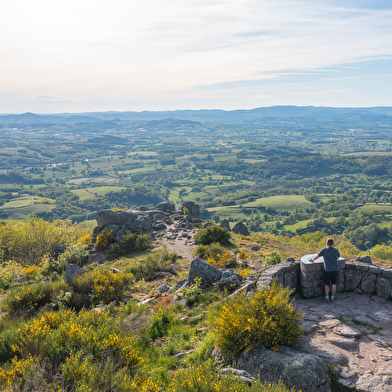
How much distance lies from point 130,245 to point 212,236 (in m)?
9.07

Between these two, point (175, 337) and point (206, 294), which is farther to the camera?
point (206, 294)

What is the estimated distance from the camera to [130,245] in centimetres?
2806

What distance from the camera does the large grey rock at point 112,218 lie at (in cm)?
3144

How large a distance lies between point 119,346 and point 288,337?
458 centimetres

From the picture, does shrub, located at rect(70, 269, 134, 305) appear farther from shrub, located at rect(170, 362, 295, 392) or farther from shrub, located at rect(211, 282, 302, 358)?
shrub, located at rect(170, 362, 295, 392)

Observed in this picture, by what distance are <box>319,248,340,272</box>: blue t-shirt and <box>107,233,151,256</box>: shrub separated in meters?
21.2

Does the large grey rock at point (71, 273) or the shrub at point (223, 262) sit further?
the shrub at point (223, 262)

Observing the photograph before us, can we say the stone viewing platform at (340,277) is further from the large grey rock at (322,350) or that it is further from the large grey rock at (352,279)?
the large grey rock at (322,350)

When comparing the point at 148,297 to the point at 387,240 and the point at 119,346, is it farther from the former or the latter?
the point at 387,240

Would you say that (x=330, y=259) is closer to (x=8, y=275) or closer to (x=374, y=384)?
(x=374, y=384)

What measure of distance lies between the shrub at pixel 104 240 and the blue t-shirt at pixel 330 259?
24.2 metres

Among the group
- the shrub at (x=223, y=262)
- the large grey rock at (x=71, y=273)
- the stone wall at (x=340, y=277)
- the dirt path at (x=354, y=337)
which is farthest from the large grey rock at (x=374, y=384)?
the large grey rock at (x=71, y=273)

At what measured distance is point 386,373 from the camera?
6.45 m

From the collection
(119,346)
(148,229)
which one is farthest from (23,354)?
(148,229)
